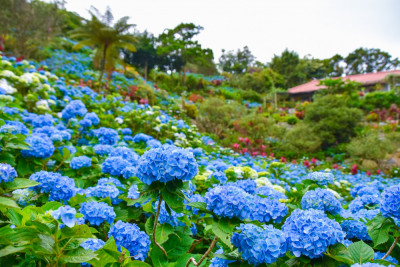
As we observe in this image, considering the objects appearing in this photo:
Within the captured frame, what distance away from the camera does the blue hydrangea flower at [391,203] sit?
1.06 metres

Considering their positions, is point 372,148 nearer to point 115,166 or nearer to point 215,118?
point 215,118

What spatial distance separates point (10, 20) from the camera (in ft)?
26.2

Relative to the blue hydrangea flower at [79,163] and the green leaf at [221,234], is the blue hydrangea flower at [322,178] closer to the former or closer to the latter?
the green leaf at [221,234]

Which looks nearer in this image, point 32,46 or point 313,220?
point 313,220

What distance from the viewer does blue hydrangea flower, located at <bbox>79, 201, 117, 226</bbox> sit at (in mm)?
1243

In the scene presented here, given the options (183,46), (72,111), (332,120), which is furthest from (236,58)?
(72,111)

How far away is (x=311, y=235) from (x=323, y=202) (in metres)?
0.56

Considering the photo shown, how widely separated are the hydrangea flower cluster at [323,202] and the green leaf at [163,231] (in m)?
0.74

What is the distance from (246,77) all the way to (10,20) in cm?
2011

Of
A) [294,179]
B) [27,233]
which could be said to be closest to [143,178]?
[27,233]

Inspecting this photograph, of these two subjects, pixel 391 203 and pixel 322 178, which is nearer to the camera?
pixel 391 203

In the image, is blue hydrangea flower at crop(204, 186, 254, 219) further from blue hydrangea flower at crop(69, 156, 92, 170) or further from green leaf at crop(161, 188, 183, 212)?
blue hydrangea flower at crop(69, 156, 92, 170)

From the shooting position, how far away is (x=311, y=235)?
0.83 m

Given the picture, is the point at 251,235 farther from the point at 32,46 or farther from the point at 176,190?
the point at 32,46
